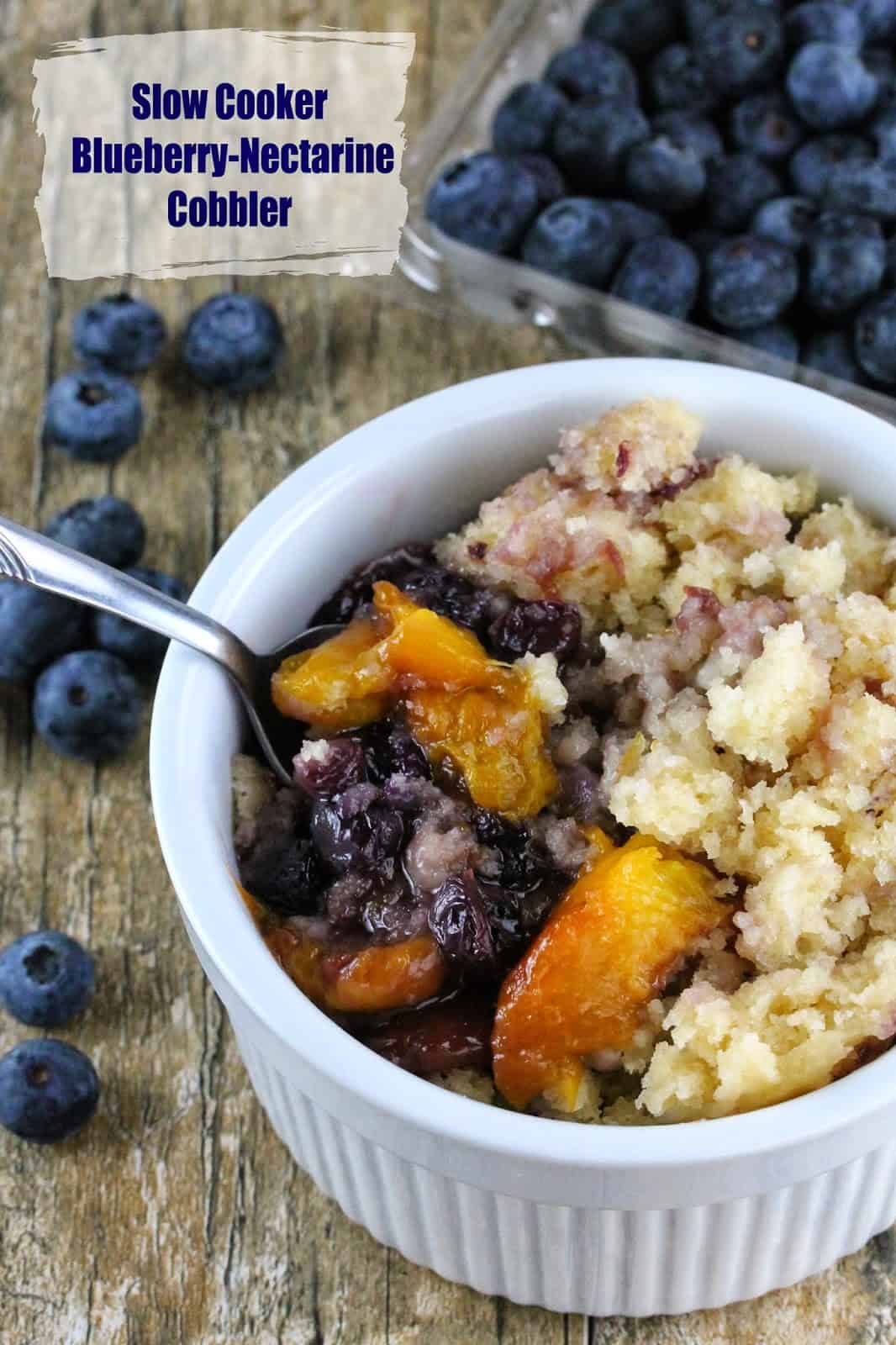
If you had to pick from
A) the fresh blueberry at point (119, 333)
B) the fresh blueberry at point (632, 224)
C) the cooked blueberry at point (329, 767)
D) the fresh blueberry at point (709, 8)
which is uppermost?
the fresh blueberry at point (709, 8)

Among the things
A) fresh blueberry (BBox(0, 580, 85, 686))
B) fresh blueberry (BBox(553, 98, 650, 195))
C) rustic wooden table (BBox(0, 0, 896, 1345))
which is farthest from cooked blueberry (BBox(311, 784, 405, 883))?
fresh blueberry (BBox(553, 98, 650, 195))

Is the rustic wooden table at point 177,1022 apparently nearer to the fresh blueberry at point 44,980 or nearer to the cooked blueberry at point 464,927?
the fresh blueberry at point 44,980

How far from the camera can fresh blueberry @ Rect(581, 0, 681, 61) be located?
3156mm

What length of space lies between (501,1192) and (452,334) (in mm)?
1779

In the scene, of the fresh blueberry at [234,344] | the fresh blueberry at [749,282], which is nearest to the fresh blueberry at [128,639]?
the fresh blueberry at [234,344]

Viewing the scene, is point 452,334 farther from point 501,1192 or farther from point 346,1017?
point 501,1192

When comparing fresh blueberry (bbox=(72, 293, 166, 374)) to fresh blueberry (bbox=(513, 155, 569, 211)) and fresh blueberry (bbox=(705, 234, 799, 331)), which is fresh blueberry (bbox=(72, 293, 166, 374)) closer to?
fresh blueberry (bbox=(513, 155, 569, 211))

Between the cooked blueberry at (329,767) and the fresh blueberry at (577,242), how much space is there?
1.23 metres

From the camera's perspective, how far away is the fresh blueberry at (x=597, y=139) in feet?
9.75

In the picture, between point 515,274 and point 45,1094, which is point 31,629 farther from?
point 515,274

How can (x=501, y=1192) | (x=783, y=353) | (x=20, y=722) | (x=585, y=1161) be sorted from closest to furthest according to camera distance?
(x=585, y=1161)
(x=501, y=1192)
(x=20, y=722)
(x=783, y=353)

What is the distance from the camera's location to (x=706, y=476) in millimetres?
2143

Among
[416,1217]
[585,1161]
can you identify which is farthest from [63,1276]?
[585,1161]

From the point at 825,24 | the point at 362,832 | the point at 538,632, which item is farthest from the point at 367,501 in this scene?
the point at 825,24
